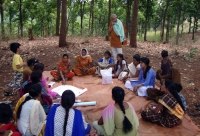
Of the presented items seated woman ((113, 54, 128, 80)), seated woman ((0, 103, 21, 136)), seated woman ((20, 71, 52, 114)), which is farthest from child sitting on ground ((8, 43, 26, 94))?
seated woman ((113, 54, 128, 80))

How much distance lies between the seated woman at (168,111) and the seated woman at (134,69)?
6.27 feet

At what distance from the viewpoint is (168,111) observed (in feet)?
11.9

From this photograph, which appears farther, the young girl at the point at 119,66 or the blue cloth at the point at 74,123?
the young girl at the point at 119,66

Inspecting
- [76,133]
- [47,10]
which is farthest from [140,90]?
[47,10]

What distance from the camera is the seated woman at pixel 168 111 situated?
3.51 metres

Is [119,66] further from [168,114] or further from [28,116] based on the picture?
[28,116]

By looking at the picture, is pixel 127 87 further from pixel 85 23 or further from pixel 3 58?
pixel 85 23

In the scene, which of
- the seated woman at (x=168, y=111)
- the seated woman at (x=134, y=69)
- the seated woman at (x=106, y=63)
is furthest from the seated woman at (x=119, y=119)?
the seated woman at (x=106, y=63)

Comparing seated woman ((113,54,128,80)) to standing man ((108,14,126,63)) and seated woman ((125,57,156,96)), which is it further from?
seated woman ((125,57,156,96))

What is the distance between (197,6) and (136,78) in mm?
17573

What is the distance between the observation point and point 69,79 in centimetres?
626

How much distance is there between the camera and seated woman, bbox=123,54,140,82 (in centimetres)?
567

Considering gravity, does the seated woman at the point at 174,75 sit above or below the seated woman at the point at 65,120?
above

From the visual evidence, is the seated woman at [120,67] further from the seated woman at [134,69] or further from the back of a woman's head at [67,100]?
the back of a woman's head at [67,100]
